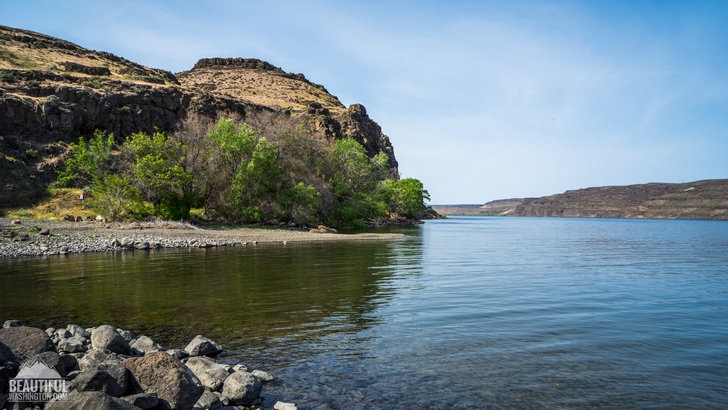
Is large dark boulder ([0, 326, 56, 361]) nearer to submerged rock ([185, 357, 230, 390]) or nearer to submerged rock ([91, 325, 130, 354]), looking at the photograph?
submerged rock ([91, 325, 130, 354])

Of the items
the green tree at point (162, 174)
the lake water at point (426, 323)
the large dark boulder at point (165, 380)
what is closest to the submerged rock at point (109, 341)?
the lake water at point (426, 323)

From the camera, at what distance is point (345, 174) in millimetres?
66938

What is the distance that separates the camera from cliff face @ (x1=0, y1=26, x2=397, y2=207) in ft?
187

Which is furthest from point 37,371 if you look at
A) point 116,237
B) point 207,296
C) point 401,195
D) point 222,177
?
point 401,195

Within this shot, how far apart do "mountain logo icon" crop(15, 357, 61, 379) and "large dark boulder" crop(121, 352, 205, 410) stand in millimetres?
966

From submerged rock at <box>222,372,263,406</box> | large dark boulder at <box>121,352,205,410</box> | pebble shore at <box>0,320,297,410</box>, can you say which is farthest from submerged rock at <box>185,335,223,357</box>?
large dark boulder at <box>121,352,205,410</box>

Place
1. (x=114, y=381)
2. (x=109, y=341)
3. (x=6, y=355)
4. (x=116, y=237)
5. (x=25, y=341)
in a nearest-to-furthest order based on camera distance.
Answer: (x=114, y=381) → (x=6, y=355) → (x=25, y=341) → (x=109, y=341) → (x=116, y=237)

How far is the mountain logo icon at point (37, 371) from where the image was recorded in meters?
6.25

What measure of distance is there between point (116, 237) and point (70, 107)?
149ft

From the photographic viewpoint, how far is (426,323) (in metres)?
11.9

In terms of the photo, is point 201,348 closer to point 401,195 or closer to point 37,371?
point 37,371

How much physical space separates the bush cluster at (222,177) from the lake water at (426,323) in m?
22.3

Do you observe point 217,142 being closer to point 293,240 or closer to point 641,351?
point 293,240

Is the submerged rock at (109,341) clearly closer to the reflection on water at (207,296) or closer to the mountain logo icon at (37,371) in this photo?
the reflection on water at (207,296)
